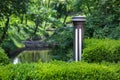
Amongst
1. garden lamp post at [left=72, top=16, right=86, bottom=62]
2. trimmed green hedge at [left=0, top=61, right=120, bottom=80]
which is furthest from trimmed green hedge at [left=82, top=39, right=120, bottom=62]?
trimmed green hedge at [left=0, top=61, right=120, bottom=80]

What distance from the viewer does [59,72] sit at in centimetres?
344

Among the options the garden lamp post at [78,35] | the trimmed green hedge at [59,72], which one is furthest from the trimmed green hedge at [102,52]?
the trimmed green hedge at [59,72]

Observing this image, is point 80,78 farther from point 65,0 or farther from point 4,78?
point 65,0

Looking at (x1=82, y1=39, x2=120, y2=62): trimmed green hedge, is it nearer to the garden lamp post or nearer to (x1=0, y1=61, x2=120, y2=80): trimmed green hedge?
the garden lamp post

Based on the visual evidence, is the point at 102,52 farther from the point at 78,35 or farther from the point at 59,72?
the point at 59,72

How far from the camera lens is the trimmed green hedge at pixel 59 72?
3.42 meters

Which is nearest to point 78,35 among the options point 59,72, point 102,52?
point 102,52

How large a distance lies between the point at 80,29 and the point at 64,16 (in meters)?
16.5

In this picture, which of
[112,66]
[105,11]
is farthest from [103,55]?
[105,11]

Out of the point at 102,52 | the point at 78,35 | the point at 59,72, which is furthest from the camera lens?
the point at 102,52

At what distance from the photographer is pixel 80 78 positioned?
136 inches

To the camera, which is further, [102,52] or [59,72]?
[102,52]

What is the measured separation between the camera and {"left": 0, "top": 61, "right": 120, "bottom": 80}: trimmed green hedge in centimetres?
342

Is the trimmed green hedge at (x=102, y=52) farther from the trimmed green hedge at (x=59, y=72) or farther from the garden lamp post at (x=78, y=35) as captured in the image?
the trimmed green hedge at (x=59, y=72)
